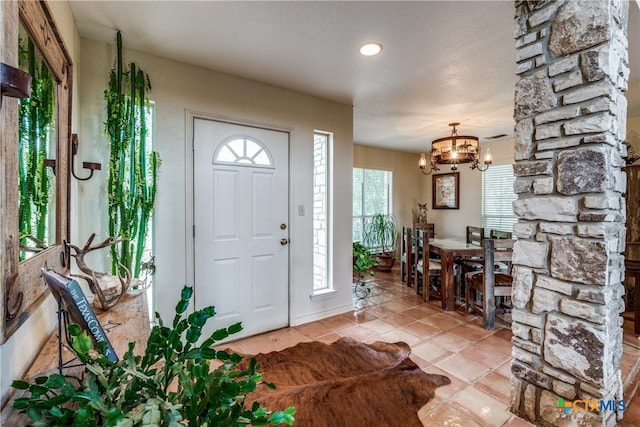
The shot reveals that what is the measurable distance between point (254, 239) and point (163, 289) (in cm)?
85

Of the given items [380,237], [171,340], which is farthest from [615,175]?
[380,237]

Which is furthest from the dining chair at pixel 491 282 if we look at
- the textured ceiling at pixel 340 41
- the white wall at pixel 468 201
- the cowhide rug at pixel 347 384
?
the white wall at pixel 468 201

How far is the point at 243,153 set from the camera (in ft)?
9.11

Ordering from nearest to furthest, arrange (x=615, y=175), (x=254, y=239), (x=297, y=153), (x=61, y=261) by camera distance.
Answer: (x=61, y=261) < (x=615, y=175) < (x=254, y=239) < (x=297, y=153)

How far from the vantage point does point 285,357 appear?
246cm

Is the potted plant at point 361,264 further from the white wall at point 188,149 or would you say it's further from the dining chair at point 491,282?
the dining chair at point 491,282

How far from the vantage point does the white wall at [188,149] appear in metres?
2.13

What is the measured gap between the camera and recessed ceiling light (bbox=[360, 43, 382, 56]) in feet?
7.20

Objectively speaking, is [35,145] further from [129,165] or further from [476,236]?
[476,236]

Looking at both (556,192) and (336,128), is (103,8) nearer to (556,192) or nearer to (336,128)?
(336,128)

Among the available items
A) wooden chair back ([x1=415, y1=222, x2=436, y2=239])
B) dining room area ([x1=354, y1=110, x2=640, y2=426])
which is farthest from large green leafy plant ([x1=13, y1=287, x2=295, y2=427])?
wooden chair back ([x1=415, y1=222, x2=436, y2=239])

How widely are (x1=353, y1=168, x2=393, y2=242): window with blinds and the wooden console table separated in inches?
169

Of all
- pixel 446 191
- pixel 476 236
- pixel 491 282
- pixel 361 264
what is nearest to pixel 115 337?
pixel 491 282

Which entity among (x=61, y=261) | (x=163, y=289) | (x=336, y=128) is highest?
(x=336, y=128)
